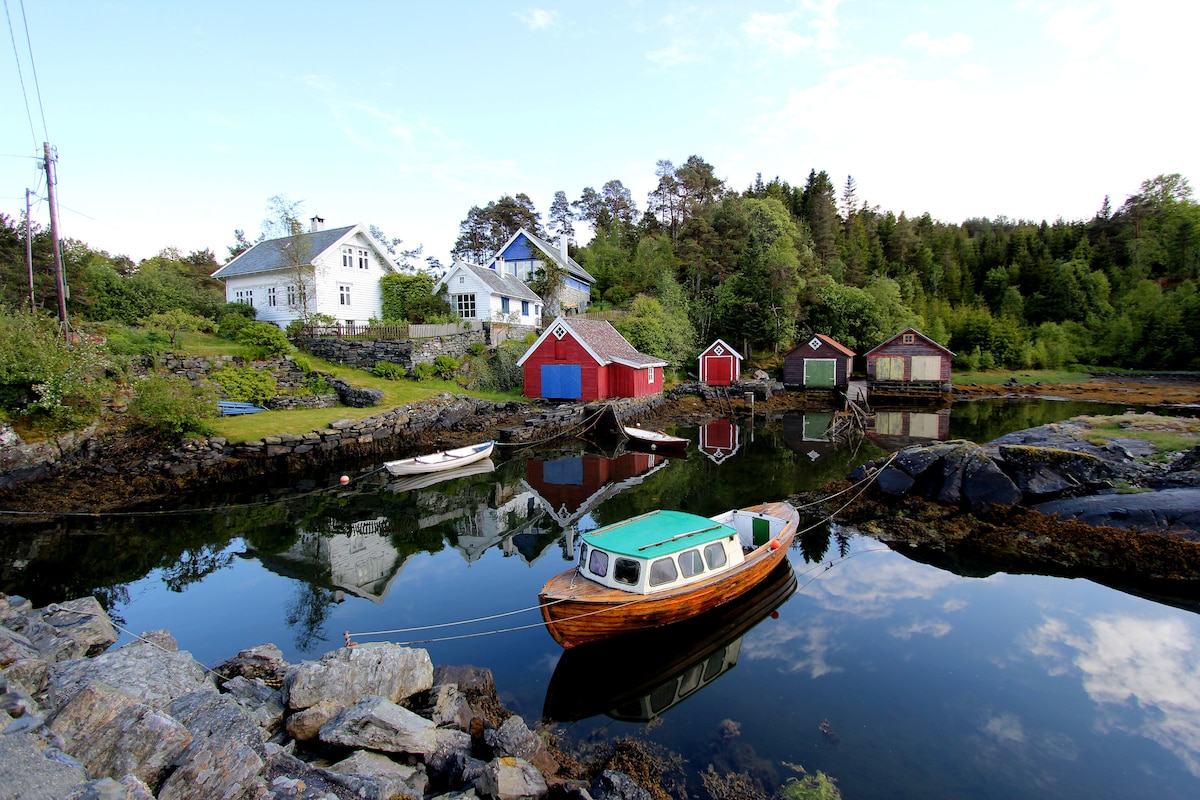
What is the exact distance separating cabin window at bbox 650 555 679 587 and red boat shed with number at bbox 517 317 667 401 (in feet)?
77.7

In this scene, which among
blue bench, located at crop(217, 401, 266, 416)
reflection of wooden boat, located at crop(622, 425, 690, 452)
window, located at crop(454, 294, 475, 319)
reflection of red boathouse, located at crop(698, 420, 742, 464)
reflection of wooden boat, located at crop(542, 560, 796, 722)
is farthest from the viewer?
window, located at crop(454, 294, 475, 319)

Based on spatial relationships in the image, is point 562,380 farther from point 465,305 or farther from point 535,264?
point 535,264

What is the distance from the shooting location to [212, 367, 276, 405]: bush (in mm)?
26484

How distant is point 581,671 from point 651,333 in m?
34.8

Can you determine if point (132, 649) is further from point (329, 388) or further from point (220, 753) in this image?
point (329, 388)

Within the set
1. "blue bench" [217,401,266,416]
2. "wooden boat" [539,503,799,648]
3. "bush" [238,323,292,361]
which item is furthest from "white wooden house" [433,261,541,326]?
"wooden boat" [539,503,799,648]

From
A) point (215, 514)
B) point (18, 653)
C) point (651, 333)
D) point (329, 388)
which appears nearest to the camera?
point (18, 653)

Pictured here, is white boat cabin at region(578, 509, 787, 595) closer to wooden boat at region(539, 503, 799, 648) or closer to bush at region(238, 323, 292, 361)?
wooden boat at region(539, 503, 799, 648)

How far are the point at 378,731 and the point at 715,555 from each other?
630cm

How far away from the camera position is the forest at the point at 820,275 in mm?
43781

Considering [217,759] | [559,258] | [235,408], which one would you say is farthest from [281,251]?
[217,759]

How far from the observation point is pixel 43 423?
63.5ft

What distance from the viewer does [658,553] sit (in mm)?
9727

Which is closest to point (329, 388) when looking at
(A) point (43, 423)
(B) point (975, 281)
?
(A) point (43, 423)
